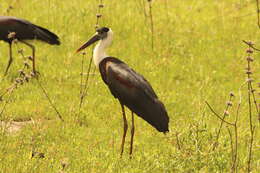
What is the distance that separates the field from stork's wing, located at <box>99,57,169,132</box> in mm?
281

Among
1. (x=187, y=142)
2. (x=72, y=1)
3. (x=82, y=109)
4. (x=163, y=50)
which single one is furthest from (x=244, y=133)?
(x=72, y=1)

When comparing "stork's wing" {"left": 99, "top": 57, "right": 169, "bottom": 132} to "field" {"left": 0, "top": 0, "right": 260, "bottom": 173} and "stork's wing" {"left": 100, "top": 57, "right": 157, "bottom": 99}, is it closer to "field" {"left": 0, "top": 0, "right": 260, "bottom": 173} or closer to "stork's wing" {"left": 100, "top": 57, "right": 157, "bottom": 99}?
"stork's wing" {"left": 100, "top": 57, "right": 157, "bottom": 99}

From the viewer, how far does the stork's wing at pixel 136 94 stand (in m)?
6.77

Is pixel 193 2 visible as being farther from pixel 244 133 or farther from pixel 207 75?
pixel 244 133

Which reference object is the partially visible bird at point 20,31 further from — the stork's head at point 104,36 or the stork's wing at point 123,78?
the stork's wing at point 123,78

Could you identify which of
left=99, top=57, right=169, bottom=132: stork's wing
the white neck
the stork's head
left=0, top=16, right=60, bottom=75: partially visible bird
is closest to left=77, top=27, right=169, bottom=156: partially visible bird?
left=99, top=57, right=169, bottom=132: stork's wing

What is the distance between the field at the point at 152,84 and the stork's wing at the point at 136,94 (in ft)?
0.92

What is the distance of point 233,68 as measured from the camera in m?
10.7

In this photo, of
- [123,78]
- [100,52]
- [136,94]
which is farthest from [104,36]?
[136,94]

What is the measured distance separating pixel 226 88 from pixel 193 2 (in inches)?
178

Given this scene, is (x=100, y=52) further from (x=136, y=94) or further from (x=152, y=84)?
(x=152, y=84)

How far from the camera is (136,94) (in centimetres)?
689

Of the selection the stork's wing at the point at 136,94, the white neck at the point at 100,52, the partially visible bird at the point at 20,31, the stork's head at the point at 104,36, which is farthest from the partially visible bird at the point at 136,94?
the partially visible bird at the point at 20,31

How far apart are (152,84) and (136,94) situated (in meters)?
2.85
